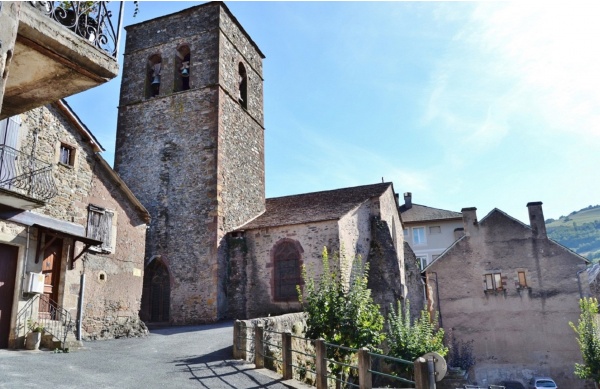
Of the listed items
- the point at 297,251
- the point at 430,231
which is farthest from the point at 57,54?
the point at 430,231

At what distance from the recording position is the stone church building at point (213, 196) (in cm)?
1883

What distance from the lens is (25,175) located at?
1141cm

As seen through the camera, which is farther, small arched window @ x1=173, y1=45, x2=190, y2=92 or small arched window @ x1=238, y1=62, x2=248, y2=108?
small arched window @ x1=238, y1=62, x2=248, y2=108

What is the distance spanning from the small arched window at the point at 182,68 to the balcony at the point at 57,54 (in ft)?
62.1

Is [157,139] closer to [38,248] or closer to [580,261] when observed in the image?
[38,248]

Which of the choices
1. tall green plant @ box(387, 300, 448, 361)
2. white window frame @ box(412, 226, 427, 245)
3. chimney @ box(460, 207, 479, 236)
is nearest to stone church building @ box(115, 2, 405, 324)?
tall green plant @ box(387, 300, 448, 361)

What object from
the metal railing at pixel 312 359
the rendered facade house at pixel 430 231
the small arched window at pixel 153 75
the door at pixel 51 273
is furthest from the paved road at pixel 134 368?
the rendered facade house at pixel 430 231

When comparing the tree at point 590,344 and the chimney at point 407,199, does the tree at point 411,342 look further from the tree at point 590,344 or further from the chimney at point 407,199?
the chimney at point 407,199

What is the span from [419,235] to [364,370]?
31106 mm

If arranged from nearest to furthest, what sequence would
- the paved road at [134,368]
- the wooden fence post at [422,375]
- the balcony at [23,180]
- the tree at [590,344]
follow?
the wooden fence post at [422,375] → the paved road at [134,368] → the balcony at [23,180] → the tree at [590,344]

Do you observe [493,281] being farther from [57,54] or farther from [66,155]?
[57,54]

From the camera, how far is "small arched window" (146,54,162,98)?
22719 mm

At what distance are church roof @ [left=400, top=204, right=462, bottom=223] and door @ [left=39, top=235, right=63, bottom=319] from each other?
28583 millimetres

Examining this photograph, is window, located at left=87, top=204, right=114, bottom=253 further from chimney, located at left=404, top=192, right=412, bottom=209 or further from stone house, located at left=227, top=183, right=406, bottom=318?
chimney, located at left=404, top=192, right=412, bottom=209
